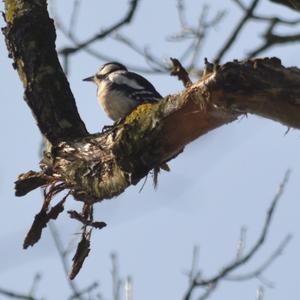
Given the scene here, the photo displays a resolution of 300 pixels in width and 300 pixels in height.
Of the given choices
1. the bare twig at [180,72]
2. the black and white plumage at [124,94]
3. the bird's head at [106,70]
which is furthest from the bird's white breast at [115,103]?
the bare twig at [180,72]

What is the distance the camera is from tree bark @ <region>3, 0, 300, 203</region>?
303 centimetres

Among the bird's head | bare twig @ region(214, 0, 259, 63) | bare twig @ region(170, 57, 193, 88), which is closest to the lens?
bare twig @ region(170, 57, 193, 88)

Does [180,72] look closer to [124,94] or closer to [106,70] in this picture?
[124,94]

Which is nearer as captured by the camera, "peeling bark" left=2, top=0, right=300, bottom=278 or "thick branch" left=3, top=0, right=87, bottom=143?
"peeling bark" left=2, top=0, right=300, bottom=278

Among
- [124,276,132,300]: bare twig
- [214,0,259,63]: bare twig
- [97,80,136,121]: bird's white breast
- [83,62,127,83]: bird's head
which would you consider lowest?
A: [124,276,132,300]: bare twig

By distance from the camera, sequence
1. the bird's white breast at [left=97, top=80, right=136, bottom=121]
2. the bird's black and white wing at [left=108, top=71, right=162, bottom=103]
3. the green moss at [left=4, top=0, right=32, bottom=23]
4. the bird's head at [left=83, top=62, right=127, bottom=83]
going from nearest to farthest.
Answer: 1. the green moss at [left=4, top=0, right=32, bottom=23]
2. the bird's black and white wing at [left=108, top=71, right=162, bottom=103]
3. the bird's white breast at [left=97, top=80, right=136, bottom=121]
4. the bird's head at [left=83, top=62, right=127, bottom=83]

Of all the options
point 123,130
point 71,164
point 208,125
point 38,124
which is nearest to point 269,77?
point 208,125

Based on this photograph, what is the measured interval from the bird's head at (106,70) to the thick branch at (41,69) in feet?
8.80

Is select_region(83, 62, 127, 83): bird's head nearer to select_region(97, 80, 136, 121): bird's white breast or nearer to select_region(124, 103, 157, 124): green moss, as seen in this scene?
select_region(97, 80, 136, 121): bird's white breast

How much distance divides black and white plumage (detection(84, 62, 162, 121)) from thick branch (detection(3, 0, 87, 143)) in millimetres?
967

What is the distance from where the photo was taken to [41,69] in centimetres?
443

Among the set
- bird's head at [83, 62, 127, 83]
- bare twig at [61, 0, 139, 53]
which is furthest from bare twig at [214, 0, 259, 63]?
bird's head at [83, 62, 127, 83]

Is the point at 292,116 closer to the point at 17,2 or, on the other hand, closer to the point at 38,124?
the point at 38,124

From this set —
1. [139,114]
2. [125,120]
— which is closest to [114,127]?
[125,120]
